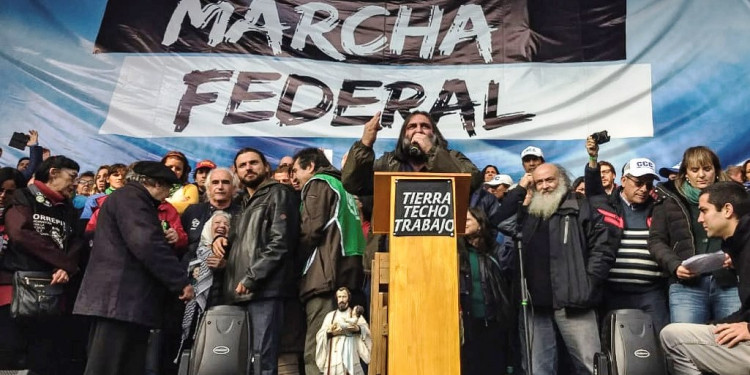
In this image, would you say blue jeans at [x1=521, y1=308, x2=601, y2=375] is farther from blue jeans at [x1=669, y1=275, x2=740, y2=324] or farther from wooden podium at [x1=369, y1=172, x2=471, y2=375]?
wooden podium at [x1=369, y1=172, x2=471, y2=375]

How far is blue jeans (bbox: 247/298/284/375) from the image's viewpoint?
465 centimetres

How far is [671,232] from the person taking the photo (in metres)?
5.21

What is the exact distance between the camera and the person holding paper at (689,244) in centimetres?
482

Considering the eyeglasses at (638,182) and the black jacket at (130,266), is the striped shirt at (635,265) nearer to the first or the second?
the eyeglasses at (638,182)

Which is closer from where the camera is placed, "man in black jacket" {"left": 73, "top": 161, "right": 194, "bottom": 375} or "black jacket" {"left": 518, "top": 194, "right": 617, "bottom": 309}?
"man in black jacket" {"left": 73, "top": 161, "right": 194, "bottom": 375}

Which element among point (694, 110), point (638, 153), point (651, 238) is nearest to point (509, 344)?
point (651, 238)

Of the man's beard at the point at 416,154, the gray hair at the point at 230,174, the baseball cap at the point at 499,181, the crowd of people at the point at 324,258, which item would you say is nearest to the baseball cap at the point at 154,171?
the crowd of people at the point at 324,258

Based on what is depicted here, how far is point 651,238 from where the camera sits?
17.3 ft

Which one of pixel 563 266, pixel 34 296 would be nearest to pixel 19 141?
pixel 34 296

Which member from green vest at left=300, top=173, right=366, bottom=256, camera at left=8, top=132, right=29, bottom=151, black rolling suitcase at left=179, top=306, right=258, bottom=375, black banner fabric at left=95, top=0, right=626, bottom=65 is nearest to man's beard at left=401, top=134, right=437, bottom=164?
green vest at left=300, top=173, right=366, bottom=256

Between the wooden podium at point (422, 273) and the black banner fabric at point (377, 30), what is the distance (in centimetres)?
529

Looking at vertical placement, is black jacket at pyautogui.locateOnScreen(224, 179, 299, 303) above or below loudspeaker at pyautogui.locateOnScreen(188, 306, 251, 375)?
above

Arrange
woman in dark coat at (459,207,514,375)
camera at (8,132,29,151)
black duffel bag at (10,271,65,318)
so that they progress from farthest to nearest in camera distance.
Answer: camera at (8,132,29,151) < woman in dark coat at (459,207,514,375) < black duffel bag at (10,271,65,318)

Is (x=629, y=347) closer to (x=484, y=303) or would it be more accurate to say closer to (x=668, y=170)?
(x=484, y=303)
